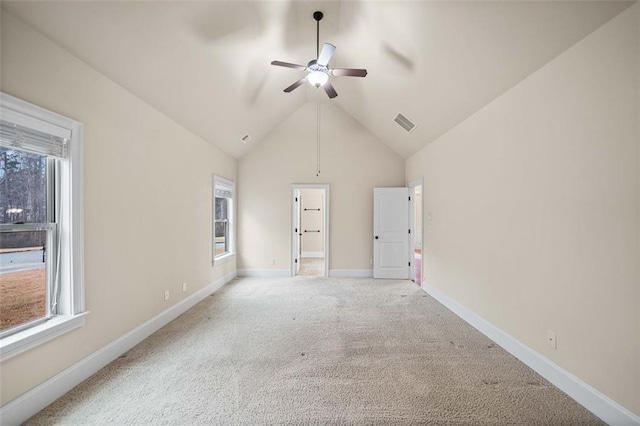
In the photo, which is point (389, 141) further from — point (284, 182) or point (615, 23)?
point (615, 23)

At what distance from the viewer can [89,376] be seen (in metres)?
2.34

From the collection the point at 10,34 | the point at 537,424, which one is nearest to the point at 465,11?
the point at 537,424

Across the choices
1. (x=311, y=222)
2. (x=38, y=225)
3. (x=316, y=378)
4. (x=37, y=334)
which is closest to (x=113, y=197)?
(x=38, y=225)

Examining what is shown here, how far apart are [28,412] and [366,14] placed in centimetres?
408

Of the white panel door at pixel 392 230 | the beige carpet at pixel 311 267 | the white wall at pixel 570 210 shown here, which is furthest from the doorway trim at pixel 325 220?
the white wall at pixel 570 210

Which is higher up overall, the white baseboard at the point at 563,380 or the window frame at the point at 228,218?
the window frame at the point at 228,218

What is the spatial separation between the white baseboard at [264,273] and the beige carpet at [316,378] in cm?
231

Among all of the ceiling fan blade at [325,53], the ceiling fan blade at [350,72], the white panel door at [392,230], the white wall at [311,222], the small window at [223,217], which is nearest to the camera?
the ceiling fan blade at [325,53]

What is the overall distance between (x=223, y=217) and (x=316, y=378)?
4.07 m

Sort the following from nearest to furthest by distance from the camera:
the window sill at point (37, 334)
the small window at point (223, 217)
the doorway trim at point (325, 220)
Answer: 1. the window sill at point (37, 334)
2. the small window at point (223, 217)
3. the doorway trim at point (325, 220)

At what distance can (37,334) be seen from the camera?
192 centimetres

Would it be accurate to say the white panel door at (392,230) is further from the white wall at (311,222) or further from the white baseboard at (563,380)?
the white wall at (311,222)

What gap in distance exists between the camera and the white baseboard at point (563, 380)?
5.92 ft

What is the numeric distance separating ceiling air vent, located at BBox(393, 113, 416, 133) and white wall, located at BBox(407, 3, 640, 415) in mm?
1261
